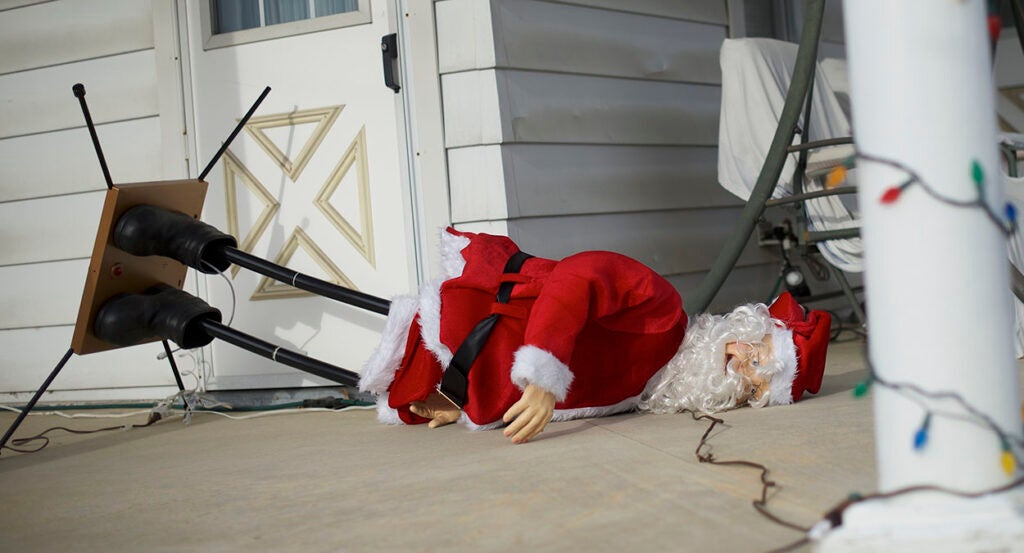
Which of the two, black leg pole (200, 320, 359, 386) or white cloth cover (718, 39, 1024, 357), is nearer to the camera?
black leg pole (200, 320, 359, 386)

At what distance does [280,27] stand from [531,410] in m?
1.66

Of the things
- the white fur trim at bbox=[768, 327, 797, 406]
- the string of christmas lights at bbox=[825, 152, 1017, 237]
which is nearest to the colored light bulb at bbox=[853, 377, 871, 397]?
the string of christmas lights at bbox=[825, 152, 1017, 237]

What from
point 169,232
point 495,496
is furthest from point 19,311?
point 495,496

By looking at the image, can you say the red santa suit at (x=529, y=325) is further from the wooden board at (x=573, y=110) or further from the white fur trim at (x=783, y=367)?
the wooden board at (x=573, y=110)

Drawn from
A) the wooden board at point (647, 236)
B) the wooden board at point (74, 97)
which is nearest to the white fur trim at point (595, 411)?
the wooden board at point (647, 236)

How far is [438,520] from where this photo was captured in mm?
1278

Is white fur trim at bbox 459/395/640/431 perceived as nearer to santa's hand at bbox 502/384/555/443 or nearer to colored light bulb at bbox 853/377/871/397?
santa's hand at bbox 502/384/555/443

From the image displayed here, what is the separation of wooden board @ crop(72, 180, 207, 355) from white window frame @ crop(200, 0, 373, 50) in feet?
1.98

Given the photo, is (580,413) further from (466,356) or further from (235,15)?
(235,15)

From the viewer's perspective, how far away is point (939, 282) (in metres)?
0.85

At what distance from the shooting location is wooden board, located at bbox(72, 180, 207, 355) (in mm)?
2307

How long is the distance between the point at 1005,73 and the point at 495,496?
388 cm

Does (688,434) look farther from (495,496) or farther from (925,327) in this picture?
(925,327)

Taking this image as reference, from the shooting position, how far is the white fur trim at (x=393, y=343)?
2096 mm
